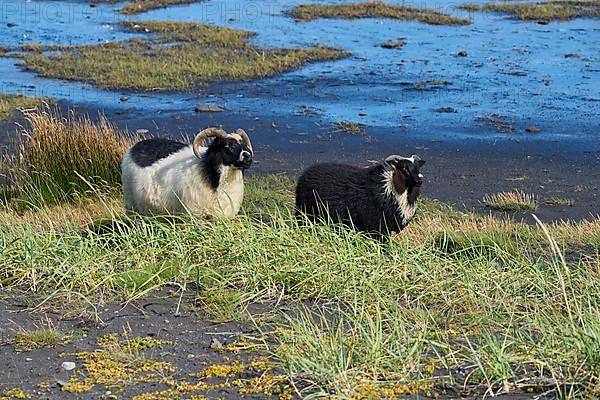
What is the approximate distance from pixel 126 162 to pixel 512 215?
570 centimetres

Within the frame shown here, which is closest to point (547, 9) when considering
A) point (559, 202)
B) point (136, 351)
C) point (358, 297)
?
point (559, 202)

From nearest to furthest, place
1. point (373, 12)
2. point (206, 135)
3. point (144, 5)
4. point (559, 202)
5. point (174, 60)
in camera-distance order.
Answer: point (206, 135) < point (559, 202) < point (174, 60) < point (373, 12) < point (144, 5)

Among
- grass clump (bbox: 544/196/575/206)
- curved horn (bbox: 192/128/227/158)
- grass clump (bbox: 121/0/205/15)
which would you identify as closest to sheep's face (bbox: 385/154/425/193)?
curved horn (bbox: 192/128/227/158)

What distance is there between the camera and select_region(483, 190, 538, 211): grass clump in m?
14.5

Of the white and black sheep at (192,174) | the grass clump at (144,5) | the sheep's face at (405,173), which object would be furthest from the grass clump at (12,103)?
the grass clump at (144,5)

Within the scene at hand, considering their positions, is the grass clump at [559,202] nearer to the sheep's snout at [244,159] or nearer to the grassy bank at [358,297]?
the sheep's snout at [244,159]

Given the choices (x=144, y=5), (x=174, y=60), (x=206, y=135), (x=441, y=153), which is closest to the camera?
(x=206, y=135)

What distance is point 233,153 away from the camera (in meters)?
10.1

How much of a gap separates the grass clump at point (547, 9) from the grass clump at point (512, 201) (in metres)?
18.6

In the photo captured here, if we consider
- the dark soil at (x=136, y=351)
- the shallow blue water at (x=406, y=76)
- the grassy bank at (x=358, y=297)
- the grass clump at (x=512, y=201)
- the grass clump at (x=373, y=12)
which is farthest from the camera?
the grass clump at (x=373, y=12)

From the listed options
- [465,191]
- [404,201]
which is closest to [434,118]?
[465,191]

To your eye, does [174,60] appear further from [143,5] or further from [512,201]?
[512,201]

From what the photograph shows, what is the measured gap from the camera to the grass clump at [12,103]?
2041 centimetres

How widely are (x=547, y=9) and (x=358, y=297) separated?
29285mm
